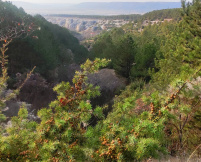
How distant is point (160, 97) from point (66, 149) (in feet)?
3.81

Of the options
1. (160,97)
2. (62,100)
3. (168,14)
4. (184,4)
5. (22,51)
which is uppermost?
(168,14)

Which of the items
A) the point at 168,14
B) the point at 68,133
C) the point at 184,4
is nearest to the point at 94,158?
the point at 68,133

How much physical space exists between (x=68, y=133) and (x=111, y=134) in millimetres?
468

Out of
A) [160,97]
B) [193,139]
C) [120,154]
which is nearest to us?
[120,154]

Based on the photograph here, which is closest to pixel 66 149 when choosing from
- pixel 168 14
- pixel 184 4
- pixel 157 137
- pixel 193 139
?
pixel 157 137

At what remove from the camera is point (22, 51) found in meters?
20.8

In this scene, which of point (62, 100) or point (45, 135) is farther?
point (62, 100)

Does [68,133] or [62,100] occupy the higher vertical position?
[62,100]

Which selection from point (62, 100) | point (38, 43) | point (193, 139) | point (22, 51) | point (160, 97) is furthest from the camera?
point (38, 43)

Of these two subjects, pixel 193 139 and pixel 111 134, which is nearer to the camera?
pixel 111 134

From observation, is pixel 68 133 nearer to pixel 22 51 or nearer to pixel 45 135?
pixel 45 135

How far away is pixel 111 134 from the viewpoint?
1.85 metres

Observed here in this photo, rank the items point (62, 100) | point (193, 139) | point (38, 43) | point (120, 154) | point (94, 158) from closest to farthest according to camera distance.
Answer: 1. point (120, 154)
2. point (94, 158)
3. point (62, 100)
4. point (193, 139)
5. point (38, 43)

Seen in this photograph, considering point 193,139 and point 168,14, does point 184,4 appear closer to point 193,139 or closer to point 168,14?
point 193,139
